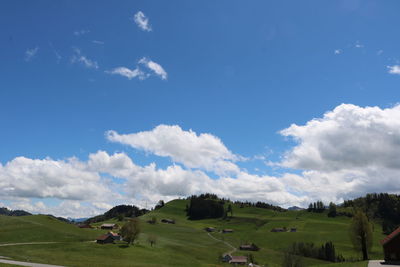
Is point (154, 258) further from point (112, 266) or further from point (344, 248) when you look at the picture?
point (344, 248)

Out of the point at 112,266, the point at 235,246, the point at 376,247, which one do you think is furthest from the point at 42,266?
the point at 376,247

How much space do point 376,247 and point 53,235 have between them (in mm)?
167667

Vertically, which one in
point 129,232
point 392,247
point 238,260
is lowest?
point 238,260

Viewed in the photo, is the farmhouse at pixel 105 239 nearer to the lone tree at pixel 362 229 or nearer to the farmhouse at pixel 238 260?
the farmhouse at pixel 238 260

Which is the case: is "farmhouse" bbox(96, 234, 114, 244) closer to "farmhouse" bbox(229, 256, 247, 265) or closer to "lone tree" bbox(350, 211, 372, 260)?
"farmhouse" bbox(229, 256, 247, 265)

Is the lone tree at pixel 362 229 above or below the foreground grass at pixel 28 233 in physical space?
above

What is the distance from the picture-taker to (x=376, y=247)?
190m

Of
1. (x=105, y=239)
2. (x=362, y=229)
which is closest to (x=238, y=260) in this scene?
(x=105, y=239)

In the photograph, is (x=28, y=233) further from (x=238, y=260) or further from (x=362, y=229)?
(x=362, y=229)

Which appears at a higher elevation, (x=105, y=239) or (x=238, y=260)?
(x=105, y=239)

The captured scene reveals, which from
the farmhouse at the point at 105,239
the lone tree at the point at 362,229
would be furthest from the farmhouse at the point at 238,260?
the lone tree at the point at 362,229

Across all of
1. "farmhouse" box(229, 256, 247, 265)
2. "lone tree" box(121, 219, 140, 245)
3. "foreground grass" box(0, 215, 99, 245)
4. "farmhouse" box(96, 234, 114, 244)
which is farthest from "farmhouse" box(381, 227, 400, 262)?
"foreground grass" box(0, 215, 99, 245)

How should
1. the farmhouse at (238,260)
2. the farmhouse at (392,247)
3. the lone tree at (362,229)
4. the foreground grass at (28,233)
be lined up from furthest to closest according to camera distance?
the farmhouse at (238,260) < the foreground grass at (28,233) < the lone tree at (362,229) < the farmhouse at (392,247)

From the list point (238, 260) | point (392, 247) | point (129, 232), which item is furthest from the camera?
point (238, 260)
